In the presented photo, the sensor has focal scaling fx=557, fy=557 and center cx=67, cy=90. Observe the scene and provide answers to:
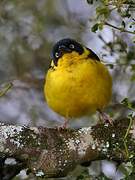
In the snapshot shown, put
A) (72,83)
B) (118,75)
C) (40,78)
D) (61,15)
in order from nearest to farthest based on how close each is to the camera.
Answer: (72,83), (118,75), (40,78), (61,15)

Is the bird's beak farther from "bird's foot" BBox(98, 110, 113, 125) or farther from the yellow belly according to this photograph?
"bird's foot" BBox(98, 110, 113, 125)

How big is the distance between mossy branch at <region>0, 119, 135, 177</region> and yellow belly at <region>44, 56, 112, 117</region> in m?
0.41

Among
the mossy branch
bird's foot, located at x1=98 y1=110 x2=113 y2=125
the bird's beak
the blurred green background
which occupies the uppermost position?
the blurred green background

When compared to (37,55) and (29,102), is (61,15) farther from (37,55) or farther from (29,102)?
(29,102)

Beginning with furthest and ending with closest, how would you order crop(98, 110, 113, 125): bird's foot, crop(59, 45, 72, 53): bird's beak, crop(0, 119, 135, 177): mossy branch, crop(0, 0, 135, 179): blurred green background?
crop(0, 0, 135, 179): blurred green background < crop(59, 45, 72, 53): bird's beak < crop(98, 110, 113, 125): bird's foot < crop(0, 119, 135, 177): mossy branch

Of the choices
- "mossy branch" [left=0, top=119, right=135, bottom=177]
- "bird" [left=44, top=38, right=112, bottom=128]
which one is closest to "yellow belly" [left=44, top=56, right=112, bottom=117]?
"bird" [left=44, top=38, right=112, bottom=128]

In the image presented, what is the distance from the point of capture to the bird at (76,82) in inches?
81.5

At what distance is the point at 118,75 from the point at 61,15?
2.07 ft

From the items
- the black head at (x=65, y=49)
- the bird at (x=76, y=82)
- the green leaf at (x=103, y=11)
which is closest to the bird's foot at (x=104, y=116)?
the bird at (x=76, y=82)

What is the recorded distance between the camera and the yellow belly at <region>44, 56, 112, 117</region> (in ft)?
6.77

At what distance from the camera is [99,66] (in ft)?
7.06

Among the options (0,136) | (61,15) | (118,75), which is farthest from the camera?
(61,15)

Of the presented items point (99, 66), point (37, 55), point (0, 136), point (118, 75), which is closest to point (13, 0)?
point (37, 55)

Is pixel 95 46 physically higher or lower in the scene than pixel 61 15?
lower
